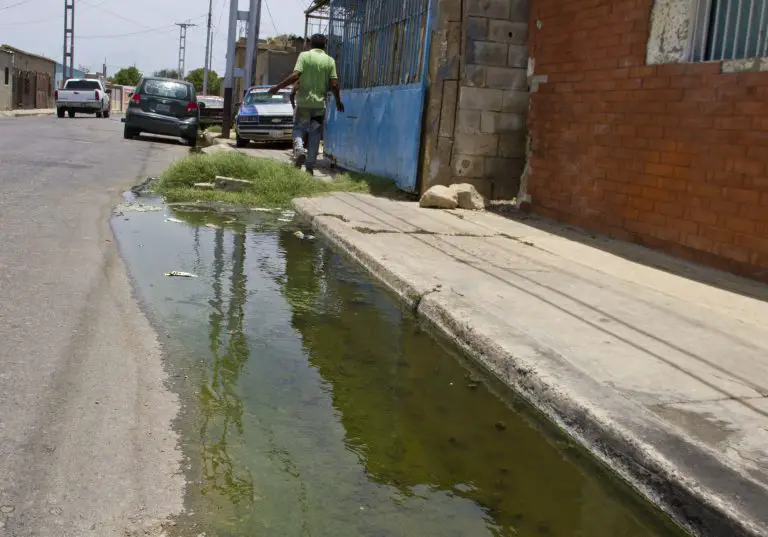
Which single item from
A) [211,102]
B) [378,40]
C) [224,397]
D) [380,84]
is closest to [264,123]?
[378,40]

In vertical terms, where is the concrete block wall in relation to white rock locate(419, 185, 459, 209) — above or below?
above

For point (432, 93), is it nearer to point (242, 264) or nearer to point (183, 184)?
point (183, 184)

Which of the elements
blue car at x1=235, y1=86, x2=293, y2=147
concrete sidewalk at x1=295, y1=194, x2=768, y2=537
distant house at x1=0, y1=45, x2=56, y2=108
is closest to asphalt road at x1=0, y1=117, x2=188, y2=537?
concrete sidewalk at x1=295, y1=194, x2=768, y2=537

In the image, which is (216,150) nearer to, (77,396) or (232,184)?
(232,184)

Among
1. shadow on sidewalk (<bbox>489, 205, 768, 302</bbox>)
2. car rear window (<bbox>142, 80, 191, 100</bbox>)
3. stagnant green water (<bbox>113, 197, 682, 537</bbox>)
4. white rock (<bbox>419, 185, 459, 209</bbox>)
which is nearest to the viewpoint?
stagnant green water (<bbox>113, 197, 682, 537</bbox>)

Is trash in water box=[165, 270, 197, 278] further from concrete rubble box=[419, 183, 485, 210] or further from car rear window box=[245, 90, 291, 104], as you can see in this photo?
car rear window box=[245, 90, 291, 104]

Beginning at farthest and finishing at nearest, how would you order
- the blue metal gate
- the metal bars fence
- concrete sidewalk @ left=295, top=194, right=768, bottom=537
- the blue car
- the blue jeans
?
the blue car, the blue jeans, the metal bars fence, the blue metal gate, concrete sidewalk @ left=295, top=194, right=768, bottom=537

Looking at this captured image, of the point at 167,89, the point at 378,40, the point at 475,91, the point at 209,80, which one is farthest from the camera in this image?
the point at 209,80

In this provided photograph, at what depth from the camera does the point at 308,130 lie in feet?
37.0

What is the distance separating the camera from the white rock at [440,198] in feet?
30.3

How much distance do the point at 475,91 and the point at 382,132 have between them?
7.18ft

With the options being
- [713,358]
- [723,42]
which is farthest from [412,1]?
[713,358]

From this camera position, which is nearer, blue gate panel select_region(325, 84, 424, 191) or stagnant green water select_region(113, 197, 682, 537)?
stagnant green water select_region(113, 197, 682, 537)

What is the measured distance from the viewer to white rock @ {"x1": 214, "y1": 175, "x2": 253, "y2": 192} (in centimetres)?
982
